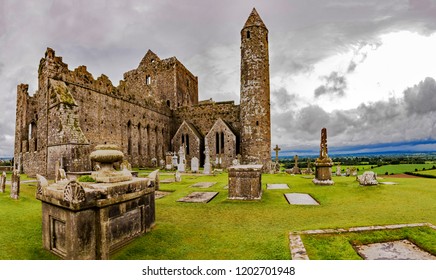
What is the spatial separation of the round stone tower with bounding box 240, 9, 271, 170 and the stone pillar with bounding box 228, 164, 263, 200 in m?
15.0

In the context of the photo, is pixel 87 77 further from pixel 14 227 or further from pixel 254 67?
pixel 14 227

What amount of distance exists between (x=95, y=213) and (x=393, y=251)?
4688 millimetres

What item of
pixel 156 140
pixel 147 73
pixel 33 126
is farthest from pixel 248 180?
pixel 147 73

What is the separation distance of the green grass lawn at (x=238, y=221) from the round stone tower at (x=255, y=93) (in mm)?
14356

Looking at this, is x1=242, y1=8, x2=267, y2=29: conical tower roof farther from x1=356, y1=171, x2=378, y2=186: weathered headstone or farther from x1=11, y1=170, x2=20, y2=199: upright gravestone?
x1=11, y1=170, x2=20, y2=199: upright gravestone

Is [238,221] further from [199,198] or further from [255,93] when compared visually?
[255,93]

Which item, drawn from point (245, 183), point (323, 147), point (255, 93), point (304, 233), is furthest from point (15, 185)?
point (255, 93)

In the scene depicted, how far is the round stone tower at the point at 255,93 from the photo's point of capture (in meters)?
23.6

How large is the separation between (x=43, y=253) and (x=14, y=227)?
1.84 metres

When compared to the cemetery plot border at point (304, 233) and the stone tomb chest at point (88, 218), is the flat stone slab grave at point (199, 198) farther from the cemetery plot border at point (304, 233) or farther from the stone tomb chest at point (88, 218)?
the cemetery plot border at point (304, 233)

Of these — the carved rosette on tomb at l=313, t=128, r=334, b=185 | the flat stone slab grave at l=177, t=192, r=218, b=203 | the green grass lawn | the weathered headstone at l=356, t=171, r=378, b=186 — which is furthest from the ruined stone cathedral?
the weathered headstone at l=356, t=171, r=378, b=186

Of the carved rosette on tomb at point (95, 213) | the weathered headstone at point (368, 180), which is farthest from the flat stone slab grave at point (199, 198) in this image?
the weathered headstone at point (368, 180)

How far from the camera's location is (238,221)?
586cm

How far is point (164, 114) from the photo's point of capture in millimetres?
29891
